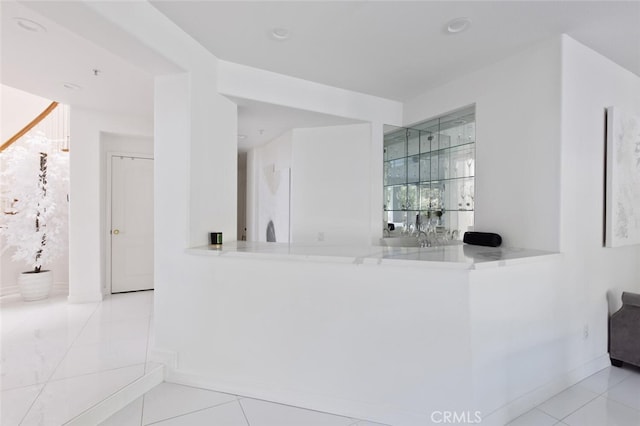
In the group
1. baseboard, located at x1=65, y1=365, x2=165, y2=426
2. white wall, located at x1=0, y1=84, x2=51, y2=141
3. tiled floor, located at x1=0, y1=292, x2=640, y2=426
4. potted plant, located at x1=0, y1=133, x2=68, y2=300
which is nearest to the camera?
baseboard, located at x1=65, y1=365, x2=165, y2=426

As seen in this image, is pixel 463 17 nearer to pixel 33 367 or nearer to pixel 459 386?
pixel 459 386

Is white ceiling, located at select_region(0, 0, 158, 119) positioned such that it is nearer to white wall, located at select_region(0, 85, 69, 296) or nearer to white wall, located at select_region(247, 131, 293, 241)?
white wall, located at select_region(0, 85, 69, 296)

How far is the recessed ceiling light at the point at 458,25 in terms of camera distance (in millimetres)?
2171

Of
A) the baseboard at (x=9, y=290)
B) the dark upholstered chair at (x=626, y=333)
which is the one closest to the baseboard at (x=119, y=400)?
the baseboard at (x=9, y=290)

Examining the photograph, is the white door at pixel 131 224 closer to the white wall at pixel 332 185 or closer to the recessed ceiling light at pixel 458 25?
the white wall at pixel 332 185

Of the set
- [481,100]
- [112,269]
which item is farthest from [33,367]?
[481,100]

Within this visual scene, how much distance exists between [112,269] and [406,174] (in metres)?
4.32

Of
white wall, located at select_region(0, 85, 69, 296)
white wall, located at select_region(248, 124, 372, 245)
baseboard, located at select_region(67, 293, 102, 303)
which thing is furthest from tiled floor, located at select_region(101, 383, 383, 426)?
white wall, located at select_region(0, 85, 69, 296)

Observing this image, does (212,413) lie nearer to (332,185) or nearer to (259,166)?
(332,185)

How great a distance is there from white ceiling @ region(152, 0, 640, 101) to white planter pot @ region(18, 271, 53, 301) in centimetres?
382

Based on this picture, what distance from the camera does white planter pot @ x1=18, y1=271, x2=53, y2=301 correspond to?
4.01m

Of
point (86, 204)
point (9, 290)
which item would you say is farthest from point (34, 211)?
point (9, 290)

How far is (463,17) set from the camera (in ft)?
7.02

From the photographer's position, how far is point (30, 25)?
2.13 meters
